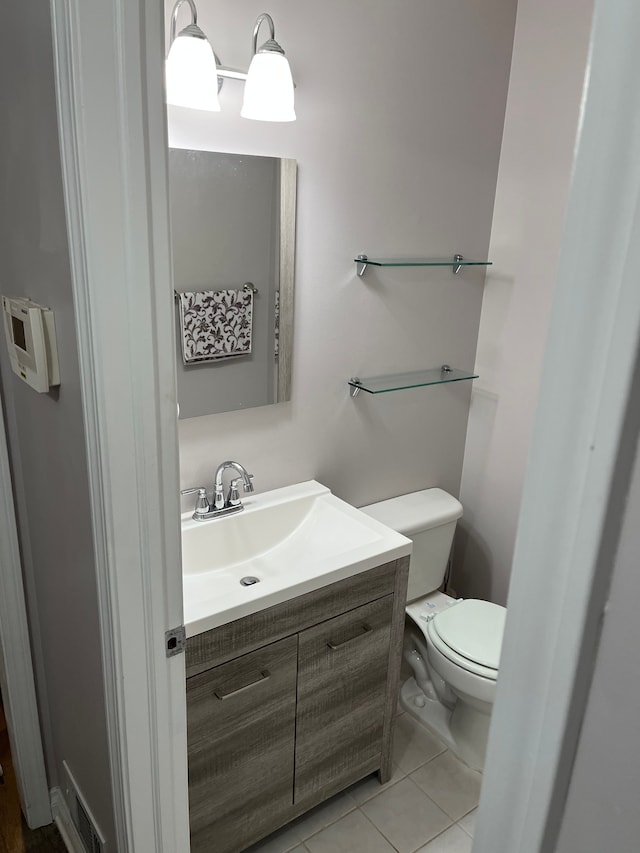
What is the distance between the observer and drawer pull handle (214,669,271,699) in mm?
1513

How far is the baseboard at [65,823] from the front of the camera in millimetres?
1642

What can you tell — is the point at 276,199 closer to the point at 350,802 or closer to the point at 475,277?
the point at 475,277

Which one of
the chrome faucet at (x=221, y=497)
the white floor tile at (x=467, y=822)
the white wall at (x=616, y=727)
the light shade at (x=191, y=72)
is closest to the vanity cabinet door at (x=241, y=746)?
the chrome faucet at (x=221, y=497)

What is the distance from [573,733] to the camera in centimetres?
38

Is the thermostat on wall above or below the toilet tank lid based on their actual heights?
above

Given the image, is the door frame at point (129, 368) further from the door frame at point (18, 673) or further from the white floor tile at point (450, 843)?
the white floor tile at point (450, 843)

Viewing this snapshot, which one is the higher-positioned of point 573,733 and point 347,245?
point 347,245

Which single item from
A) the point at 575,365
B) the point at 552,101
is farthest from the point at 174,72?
the point at 575,365

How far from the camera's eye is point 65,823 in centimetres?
172

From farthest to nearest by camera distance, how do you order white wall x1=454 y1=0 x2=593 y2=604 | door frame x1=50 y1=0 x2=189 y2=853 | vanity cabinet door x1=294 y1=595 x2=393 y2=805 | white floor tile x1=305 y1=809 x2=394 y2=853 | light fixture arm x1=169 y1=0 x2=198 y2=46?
white wall x1=454 y1=0 x2=593 y2=604
white floor tile x1=305 y1=809 x2=394 y2=853
vanity cabinet door x1=294 y1=595 x2=393 y2=805
light fixture arm x1=169 y1=0 x2=198 y2=46
door frame x1=50 y1=0 x2=189 y2=853

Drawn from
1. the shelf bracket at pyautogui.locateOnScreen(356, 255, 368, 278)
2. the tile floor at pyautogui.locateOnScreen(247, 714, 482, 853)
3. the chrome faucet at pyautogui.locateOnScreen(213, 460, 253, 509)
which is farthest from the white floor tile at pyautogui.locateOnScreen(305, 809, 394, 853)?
the shelf bracket at pyautogui.locateOnScreen(356, 255, 368, 278)

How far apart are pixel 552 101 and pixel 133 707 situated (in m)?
2.10

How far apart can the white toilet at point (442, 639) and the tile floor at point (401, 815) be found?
0.40ft

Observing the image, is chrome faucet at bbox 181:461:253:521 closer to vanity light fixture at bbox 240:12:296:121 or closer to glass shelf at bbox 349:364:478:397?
glass shelf at bbox 349:364:478:397
